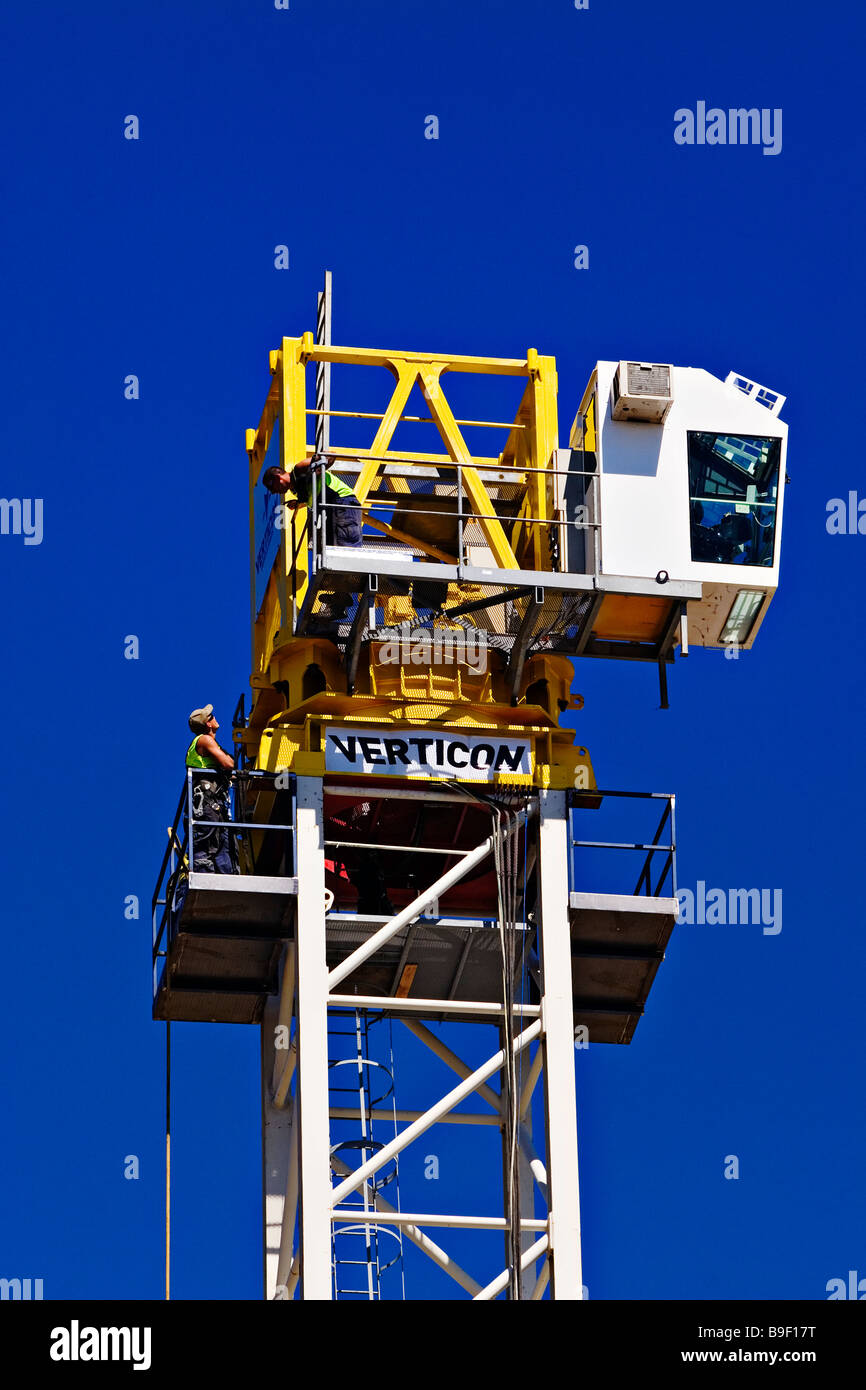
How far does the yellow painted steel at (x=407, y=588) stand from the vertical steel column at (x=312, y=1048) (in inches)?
31.8

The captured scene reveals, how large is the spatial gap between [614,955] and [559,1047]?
1845 millimetres

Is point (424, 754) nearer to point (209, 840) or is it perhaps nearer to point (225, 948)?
point (209, 840)

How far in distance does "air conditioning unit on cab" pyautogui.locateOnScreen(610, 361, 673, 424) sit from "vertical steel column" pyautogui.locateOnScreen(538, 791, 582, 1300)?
4.35 m

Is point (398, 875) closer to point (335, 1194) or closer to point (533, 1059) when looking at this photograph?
point (533, 1059)

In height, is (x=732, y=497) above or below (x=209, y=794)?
above

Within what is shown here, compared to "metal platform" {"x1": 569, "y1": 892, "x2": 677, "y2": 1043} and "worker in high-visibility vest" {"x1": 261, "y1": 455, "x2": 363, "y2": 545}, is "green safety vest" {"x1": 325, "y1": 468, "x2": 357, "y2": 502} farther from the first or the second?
"metal platform" {"x1": 569, "y1": 892, "x2": 677, "y2": 1043}

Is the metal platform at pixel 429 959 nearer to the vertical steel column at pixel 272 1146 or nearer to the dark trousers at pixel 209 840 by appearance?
the vertical steel column at pixel 272 1146

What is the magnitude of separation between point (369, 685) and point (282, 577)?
1.69m

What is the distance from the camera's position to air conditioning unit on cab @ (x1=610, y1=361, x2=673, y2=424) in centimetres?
3553

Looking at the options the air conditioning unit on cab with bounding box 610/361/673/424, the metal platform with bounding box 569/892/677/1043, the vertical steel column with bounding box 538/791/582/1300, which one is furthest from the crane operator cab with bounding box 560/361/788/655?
the metal platform with bounding box 569/892/677/1043

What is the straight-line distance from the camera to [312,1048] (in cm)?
3375

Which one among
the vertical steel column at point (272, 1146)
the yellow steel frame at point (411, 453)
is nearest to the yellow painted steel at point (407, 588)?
the yellow steel frame at point (411, 453)

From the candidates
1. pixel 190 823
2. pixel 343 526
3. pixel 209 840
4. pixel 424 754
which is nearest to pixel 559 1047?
pixel 424 754
